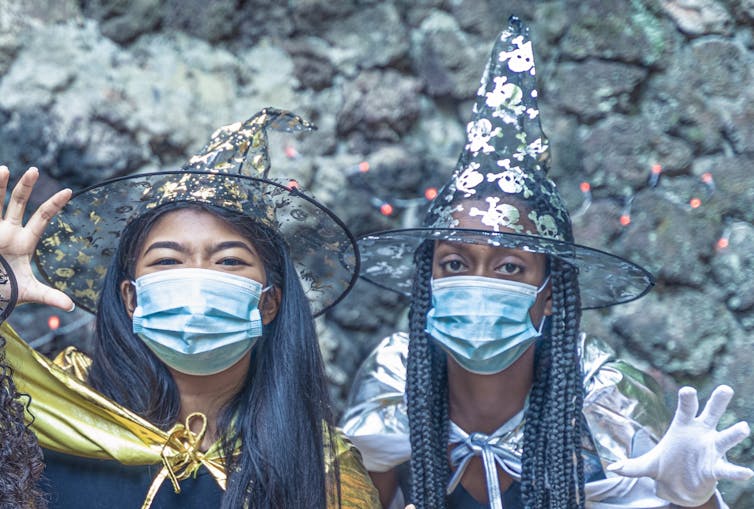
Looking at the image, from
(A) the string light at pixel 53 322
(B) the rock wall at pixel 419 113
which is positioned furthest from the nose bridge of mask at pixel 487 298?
(A) the string light at pixel 53 322

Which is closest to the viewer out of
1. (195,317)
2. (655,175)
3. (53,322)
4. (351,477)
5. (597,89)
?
(195,317)

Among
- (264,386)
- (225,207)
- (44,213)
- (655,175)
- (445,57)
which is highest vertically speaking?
(445,57)

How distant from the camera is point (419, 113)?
13.5ft

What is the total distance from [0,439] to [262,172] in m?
1.04

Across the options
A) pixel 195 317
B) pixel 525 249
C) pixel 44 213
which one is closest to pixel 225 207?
pixel 195 317

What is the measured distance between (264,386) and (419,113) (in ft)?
5.96

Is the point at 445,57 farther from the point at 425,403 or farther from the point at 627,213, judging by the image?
the point at 425,403

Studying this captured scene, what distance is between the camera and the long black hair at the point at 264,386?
2.50m

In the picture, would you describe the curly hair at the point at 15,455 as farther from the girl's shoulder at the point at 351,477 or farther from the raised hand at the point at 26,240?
the girl's shoulder at the point at 351,477

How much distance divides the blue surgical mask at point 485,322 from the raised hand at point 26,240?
1.07 metres

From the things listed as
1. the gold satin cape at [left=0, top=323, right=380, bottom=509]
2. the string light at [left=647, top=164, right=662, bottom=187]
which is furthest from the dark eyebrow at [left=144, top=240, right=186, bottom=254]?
the string light at [left=647, top=164, right=662, bottom=187]

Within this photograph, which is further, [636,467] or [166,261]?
[636,467]

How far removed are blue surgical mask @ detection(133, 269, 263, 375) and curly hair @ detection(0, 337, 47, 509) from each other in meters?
0.44

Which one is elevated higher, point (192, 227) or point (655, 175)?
point (655, 175)
